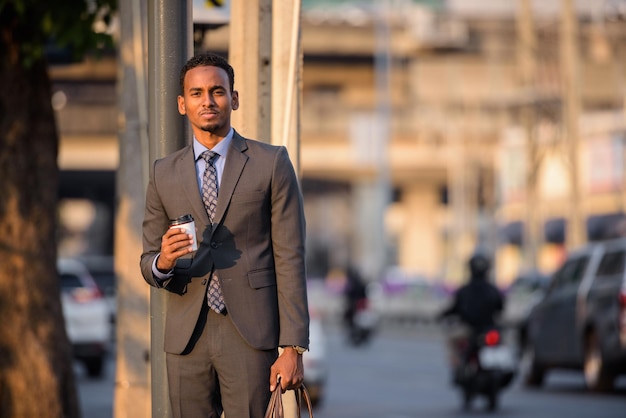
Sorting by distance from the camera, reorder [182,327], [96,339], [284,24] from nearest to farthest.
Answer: [182,327], [284,24], [96,339]

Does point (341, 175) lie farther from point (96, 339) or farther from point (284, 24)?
point (284, 24)

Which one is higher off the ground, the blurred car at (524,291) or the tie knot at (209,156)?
the tie knot at (209,156)

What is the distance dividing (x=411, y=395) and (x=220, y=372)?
16468 mm

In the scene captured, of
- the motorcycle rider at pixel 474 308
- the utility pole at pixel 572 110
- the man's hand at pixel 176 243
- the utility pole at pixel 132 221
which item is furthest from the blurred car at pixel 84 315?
the man's hand at pixel 176 243

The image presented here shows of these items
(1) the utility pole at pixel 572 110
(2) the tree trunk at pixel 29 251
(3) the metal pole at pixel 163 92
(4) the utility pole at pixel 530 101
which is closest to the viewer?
(3) the metal pole at pixel 163 92

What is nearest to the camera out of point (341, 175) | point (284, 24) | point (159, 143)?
point (159, 143)

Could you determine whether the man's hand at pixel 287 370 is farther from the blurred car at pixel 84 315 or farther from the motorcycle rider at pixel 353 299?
the motorcycle rider at pixel 353 299

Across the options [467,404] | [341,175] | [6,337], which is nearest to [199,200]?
[6,337]

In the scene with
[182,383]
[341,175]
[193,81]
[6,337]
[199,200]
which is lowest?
[341,175]

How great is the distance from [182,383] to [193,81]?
1088 millimetres

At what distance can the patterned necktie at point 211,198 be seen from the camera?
6.05m

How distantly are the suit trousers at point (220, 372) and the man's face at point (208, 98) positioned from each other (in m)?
0.67

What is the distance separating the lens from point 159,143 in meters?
6.79

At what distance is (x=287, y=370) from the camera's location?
6.00 meters
